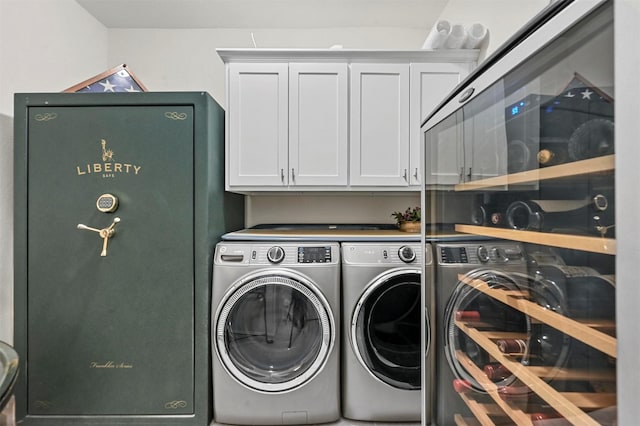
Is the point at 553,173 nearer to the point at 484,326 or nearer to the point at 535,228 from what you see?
the point at 535,228

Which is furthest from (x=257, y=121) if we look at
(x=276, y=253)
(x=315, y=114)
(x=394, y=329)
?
(x=394, y=329)

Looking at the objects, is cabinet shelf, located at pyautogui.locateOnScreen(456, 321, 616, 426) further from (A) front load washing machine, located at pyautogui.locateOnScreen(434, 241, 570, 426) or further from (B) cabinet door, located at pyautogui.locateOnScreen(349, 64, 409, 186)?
(B) cabinet door, located at pyautogui.locateOnScreen(349, 64, 409, 186)

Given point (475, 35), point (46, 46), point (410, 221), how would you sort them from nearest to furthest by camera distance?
point (475, 35), point (46, 46), point (410, 221)

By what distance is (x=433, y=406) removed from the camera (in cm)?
128

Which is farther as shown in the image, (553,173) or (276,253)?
(276,253)

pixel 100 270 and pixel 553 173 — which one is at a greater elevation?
pixel 553 173

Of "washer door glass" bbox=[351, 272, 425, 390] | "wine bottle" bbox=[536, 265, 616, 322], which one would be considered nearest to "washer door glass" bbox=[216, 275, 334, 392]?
"washer door glass" bbox=[351, 272, 425, 390]

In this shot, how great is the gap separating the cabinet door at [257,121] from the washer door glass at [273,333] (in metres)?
0.69

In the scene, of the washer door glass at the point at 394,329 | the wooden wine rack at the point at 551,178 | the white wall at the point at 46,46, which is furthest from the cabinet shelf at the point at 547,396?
the white wall at the point at 46,46

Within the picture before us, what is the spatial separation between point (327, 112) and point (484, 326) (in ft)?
5.19

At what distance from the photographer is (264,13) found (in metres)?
2.49

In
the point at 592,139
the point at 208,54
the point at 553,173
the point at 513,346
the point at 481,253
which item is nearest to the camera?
the point at 592,139

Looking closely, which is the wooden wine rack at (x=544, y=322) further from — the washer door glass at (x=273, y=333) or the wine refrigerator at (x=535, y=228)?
the washer door glass at (x=273, y=333)

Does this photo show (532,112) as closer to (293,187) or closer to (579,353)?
(579,353)
